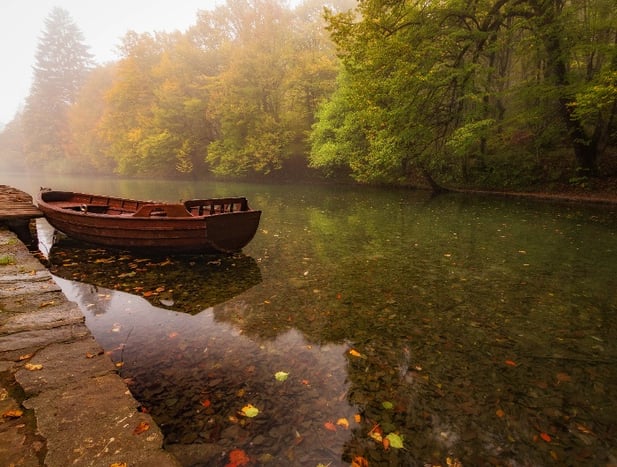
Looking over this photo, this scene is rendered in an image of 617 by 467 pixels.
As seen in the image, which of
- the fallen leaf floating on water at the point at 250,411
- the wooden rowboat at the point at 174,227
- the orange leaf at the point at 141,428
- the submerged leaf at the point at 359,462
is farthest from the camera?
the wooden rowboat at the point at 174,227

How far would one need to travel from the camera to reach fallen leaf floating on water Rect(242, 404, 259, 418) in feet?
10.8

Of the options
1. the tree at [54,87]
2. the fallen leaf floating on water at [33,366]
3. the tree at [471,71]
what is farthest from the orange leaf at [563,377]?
the tree at [54,87]

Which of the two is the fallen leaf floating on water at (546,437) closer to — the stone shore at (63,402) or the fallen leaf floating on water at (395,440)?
the fallen leaf floating on water at (395,440)

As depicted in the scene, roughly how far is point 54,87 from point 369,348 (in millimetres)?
85969

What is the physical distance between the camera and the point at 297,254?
30.0 ft

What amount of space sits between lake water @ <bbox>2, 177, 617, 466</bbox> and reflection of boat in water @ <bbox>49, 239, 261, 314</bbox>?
2.0 inches

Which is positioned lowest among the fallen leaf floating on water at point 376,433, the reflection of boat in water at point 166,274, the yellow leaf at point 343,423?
the reflection of boat in water at point 166,274

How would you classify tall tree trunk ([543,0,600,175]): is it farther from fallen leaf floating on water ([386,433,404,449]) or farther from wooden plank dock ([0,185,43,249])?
wooden plank dock ([0,185,43,249])

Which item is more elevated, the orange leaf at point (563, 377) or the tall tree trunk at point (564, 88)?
the tall tree trunk at point (564, 88)

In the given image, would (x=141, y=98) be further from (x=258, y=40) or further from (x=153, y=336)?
(x=153, y=336)

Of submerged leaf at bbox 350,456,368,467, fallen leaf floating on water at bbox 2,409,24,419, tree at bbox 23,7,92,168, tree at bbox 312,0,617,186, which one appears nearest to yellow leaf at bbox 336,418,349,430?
submerged leaf at bbox 350,456,368,467

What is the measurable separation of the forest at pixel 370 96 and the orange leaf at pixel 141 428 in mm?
16085

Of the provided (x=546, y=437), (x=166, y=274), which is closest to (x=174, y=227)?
(x=166, y=274)

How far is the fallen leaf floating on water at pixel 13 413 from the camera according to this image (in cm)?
235
